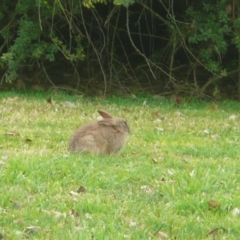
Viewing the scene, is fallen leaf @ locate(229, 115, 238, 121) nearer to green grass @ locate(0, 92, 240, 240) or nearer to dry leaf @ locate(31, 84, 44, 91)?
green grass @ locate(0, 92, 240, 240)

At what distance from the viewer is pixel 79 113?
11.0 m

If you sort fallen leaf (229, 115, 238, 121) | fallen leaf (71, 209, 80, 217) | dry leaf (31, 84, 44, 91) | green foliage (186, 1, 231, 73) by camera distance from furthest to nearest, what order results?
1. dry leaf (31, 84, 44, 91)
2. green foliage (186, 1, 231, 73)
3. fallen leaf (229, 115, 238, 121)
4. fallen leaf (71, 209, 80, 217)

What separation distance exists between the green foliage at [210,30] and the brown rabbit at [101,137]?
564 cm

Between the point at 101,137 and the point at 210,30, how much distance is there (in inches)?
240

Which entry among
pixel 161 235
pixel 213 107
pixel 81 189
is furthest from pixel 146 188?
pixel 213 107

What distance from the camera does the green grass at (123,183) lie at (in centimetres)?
519

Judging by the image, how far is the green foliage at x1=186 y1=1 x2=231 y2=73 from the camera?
13.1 m

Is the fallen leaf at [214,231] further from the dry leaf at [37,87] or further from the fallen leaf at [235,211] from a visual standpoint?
the dry leaf at [37,87]

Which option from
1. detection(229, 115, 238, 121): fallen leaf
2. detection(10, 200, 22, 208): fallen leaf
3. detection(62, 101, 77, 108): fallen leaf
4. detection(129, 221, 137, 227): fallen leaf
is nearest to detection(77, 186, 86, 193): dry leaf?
detection(10, 200, 22, 208): fallen leaf

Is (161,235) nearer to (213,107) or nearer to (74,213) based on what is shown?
(74,213)

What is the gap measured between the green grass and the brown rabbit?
0.35 ft

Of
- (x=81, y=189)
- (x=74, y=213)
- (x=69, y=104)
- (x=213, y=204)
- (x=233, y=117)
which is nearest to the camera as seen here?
(x=74, y=213)

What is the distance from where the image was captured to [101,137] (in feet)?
24.8

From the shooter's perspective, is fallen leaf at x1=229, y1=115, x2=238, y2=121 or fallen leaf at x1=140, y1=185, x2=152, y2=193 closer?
fallen leaf at x1=140, y1=185, x2=152, y2=193
